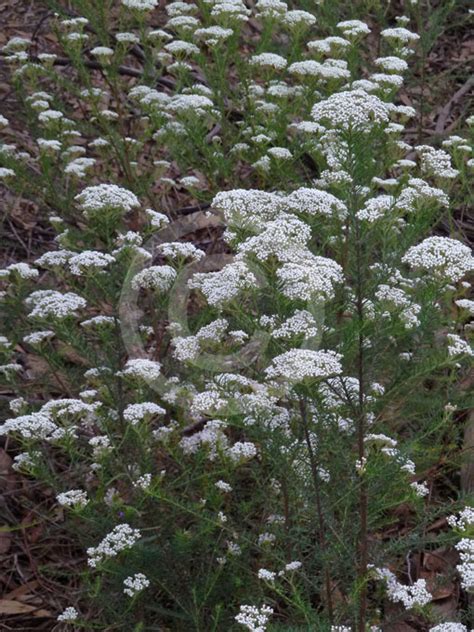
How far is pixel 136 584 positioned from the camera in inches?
101

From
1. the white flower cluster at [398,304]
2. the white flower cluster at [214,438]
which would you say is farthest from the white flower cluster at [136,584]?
the white flower cluster at [398,304]

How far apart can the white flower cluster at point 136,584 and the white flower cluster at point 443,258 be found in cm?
119

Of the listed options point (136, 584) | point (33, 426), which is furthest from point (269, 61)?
point (136, 584)

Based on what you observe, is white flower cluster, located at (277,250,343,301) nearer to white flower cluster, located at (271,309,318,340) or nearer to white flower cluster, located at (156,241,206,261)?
white flower cluster, located at (271,309,318,340)

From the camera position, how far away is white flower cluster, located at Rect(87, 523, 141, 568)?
2.57 m

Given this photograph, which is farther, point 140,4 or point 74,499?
point 140,4

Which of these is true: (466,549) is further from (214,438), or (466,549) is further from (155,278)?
(155,278)

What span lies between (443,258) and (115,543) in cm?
125

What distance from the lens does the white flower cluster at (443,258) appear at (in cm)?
237

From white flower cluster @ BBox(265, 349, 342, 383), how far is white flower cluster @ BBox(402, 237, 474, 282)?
1.35 feet

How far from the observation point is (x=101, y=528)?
2787 millimetres

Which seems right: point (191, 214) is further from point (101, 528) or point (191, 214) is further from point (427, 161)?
point (101, 528)

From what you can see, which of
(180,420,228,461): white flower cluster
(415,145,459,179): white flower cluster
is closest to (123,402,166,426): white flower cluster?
(180,420,228,461): white flower cluster

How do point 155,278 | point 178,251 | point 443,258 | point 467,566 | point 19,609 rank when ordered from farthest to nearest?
point 19,609 → point 178,251 → point 155,278 → point 443,258 → point 467,566
